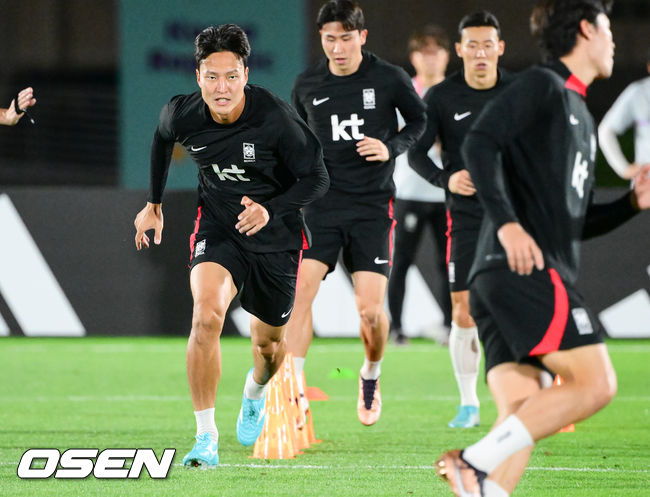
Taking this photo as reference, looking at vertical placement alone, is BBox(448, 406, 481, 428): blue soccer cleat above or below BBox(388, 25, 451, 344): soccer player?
above

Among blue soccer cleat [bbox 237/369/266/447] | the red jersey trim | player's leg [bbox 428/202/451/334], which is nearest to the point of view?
the red jersey trim

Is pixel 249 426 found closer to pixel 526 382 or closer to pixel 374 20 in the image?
pixel 526 382

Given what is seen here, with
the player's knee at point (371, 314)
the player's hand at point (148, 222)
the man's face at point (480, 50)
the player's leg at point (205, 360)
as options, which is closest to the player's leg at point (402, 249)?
the player's knee at point (371, 314)

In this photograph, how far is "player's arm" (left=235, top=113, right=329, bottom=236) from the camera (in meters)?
6.08

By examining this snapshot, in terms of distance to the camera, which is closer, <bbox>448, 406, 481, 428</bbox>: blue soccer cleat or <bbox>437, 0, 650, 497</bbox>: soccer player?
<bbox>437, 0, 650, 497</bbox>: soccer player

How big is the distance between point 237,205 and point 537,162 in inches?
93.7

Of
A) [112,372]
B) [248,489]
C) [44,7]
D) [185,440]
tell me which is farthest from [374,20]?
[248,489]

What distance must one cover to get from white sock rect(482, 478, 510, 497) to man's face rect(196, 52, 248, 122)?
2587mm

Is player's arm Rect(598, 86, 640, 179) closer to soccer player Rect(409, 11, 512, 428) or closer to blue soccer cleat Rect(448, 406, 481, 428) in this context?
soccer player Rect(409, 11, 512, 428)

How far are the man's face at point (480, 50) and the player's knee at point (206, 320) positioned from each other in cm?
264

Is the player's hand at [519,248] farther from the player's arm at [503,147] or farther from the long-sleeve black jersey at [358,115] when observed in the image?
the long-sleeve black jersey at [358,115]

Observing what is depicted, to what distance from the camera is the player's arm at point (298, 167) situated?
19.9ft

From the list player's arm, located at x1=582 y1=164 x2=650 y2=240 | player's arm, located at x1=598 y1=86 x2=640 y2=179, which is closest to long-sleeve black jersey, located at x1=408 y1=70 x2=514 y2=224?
player's arm, located at x1=598 y1=86 x2=640 y2=179

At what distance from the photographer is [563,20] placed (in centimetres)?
428
